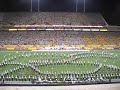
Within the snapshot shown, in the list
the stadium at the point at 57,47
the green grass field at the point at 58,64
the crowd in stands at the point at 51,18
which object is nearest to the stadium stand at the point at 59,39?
the stadium at the point at 57,47

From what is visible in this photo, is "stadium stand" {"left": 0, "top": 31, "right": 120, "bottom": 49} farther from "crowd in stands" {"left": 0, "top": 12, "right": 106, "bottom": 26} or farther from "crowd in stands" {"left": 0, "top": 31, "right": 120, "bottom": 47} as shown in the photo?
"crowd in stands" {"left": 0, "top": 12, "right": 106, "bottom": 26}

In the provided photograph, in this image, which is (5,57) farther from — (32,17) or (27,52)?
(32,17)

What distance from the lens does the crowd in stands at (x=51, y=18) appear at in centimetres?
1334

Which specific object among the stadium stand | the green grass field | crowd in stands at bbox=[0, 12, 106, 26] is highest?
crowd in stands at bbox=[0, 12, 106, 26]

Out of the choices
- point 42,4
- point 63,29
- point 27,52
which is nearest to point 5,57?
point 27,52

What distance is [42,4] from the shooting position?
13.9 m

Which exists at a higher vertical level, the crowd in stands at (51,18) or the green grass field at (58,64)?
the crowd in stands at (51,18)

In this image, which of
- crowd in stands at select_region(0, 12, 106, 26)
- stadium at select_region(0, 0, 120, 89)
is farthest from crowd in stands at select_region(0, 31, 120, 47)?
crowd in stands at select_region(0, 12, 106, 26)

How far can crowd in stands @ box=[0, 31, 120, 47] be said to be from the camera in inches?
472

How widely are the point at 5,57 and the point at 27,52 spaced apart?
0.89 m

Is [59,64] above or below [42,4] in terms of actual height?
below

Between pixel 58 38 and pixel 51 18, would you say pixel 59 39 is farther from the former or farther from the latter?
pixel 51 18

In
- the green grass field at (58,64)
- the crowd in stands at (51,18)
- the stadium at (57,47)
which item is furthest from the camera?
the crowd in stands at (51,18)

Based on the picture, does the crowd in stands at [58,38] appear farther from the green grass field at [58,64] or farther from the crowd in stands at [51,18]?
the green grass field at [58,64]
